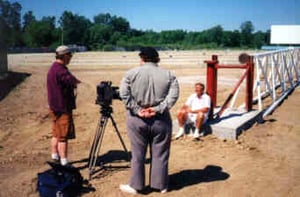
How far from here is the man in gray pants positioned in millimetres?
4770

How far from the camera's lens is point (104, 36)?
368 ft

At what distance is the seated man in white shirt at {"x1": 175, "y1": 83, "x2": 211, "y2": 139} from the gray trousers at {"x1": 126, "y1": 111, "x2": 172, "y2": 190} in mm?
2817

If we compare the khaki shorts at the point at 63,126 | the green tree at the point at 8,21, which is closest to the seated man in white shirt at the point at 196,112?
the khaki shorts at the point at 63,126

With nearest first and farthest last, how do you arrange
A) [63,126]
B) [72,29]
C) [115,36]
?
[63,126] < [72,29] < [115,36]

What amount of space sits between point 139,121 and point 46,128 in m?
4.98

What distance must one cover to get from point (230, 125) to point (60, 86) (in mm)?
3732

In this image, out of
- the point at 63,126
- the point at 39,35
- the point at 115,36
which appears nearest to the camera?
the point at 63,126

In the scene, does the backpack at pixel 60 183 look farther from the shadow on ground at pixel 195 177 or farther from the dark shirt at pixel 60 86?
the shadow on ground at pixel 195 177

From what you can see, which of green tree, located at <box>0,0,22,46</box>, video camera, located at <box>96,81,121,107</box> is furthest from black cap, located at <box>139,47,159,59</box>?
green tree, located at <box>0,0,22,46</box>

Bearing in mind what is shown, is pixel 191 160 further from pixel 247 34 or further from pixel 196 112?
pixel 247 34

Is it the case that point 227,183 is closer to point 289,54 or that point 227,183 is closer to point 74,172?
point 74,172

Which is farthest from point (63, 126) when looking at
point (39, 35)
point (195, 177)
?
point (39, 35)

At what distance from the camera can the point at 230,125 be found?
800 centimetres

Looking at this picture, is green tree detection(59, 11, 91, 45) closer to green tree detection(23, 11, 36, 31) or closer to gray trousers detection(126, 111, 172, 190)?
green tree detection(23, 11, 36, 31)
